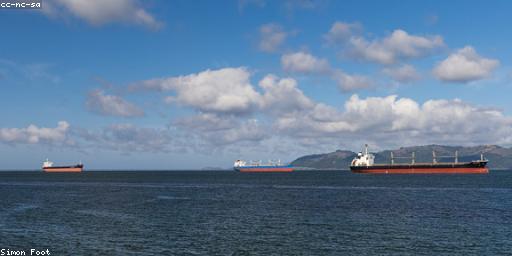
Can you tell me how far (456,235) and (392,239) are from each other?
28.3 feet

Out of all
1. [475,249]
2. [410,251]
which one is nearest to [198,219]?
[410,251]

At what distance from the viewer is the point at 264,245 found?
152 feet

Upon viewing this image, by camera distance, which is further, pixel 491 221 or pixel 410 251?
pixel 491 221

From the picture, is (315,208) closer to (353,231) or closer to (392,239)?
(353,231)

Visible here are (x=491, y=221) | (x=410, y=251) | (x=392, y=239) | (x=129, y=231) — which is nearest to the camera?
(x=410, y=251)

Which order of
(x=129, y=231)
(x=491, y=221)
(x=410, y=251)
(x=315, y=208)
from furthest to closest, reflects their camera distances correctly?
1. (x=315, y=208)
2. (x=491, y=221)
3. (x=129, y=231)
4. (x=410, y=251)

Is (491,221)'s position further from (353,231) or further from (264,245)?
(264,245)

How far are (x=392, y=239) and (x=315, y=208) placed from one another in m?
32.4

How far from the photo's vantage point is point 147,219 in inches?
2576

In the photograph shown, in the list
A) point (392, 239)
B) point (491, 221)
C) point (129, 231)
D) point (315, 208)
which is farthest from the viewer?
point (315, 208)

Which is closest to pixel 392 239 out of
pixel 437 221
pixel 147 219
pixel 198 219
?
pixel 437 221

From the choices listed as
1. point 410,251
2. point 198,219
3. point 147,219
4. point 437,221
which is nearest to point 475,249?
point 410,251

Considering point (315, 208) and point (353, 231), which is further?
point (315, 208)

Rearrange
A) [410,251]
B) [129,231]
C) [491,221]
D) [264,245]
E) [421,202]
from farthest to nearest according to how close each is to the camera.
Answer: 1. [421,202]
2. [491,221]
3. [129,231]
4. [264,245]
5. [410,251]
